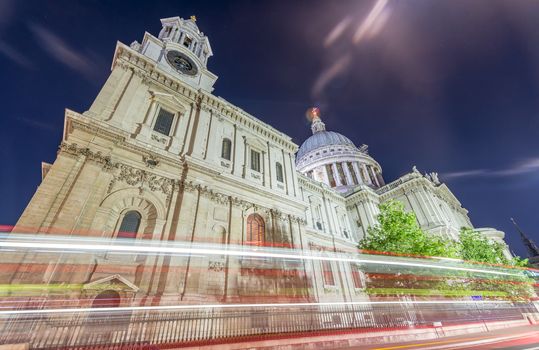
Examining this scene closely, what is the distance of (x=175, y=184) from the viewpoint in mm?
14898

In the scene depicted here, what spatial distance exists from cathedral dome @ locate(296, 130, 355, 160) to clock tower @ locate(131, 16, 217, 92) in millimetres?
40191

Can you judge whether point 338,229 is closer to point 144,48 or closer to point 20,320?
point 20,320

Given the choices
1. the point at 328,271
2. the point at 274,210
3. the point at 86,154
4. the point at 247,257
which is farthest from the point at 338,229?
the point at 86,154

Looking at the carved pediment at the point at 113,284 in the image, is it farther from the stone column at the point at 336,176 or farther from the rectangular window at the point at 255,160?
the stone column at the point at 336,176

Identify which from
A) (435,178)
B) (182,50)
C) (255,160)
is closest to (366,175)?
(435,178)

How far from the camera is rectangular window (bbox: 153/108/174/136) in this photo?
1684 cm

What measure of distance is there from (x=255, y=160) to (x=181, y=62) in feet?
43.2

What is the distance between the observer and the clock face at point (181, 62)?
22.0 metres

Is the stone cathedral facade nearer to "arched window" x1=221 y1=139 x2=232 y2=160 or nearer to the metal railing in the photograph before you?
"arched window" x1=221 y1=139 x2=232 y2=160

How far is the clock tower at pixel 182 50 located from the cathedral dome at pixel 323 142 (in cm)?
4019

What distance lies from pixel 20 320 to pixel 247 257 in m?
10.4

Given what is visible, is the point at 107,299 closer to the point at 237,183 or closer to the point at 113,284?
the point at 113,284

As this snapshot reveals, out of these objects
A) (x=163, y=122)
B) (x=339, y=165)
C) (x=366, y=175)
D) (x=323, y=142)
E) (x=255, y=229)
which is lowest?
(x=255, y=229)

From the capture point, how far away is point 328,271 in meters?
22.9
